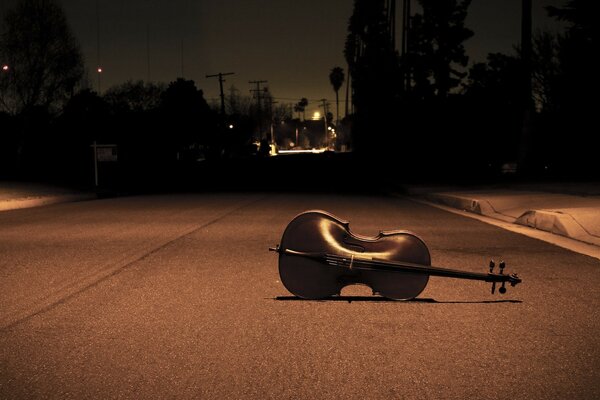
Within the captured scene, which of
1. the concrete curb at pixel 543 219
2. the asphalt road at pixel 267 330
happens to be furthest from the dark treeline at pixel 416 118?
the asphalt road at pixel 267 330

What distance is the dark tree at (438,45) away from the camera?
56.2 metres

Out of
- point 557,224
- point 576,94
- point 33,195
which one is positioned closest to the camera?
point 557,224

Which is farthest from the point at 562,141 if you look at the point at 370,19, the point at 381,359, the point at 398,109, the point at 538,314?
the point at 370,19

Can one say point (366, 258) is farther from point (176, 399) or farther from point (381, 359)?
point (176, 399)

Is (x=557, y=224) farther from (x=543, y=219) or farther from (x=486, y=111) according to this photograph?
(x=486, y=111)

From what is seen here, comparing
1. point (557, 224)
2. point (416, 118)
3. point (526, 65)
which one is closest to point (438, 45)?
point (416, 118)

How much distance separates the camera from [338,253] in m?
6.66

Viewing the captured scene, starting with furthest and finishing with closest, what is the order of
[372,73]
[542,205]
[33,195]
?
[372,73] < [33,195] < [542,205]

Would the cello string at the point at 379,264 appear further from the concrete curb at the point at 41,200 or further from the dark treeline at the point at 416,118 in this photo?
the dark treeline at the point at 416,118

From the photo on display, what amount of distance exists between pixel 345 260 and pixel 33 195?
2076 cm

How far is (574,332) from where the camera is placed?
614 cm

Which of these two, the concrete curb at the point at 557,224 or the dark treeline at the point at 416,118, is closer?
the concrete curb at the point at 557,224

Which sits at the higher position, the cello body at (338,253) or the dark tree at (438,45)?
the dark tree at (438,45)

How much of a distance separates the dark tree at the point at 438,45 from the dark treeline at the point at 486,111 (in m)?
0.08
